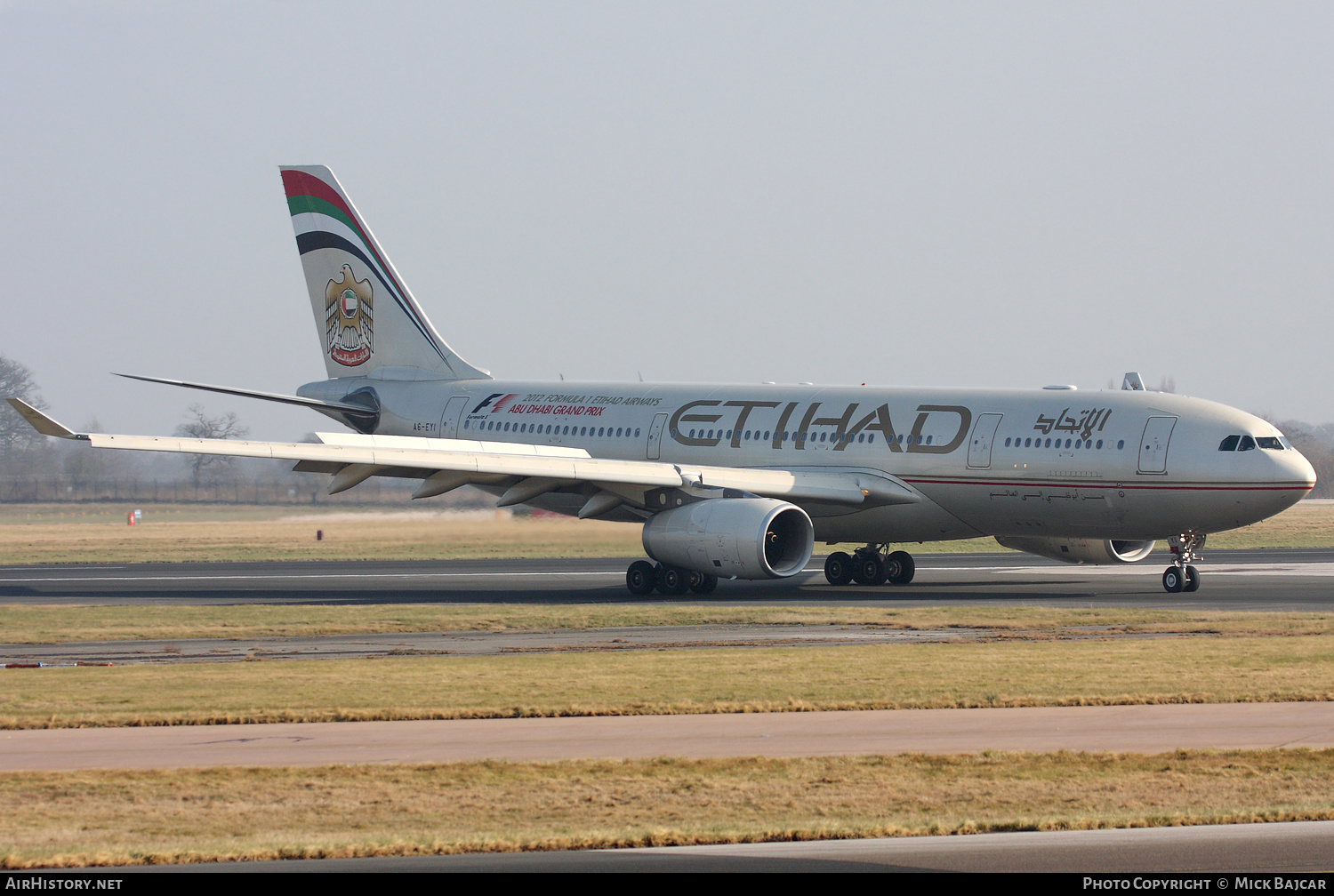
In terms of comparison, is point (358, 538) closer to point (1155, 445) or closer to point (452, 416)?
point (452, 416)

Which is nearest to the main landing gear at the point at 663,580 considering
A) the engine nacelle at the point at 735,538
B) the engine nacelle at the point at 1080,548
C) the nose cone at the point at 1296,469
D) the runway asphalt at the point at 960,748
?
the engine nacelle at the point at 735,538

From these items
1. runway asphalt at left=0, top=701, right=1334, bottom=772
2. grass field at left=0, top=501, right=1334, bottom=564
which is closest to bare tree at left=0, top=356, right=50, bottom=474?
grass field at left=0, top=501, right=1334, bottom=564

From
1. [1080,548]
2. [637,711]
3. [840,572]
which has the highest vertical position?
[1080,548]

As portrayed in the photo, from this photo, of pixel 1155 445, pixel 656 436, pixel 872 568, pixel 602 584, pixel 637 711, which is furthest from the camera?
pixel 656 436

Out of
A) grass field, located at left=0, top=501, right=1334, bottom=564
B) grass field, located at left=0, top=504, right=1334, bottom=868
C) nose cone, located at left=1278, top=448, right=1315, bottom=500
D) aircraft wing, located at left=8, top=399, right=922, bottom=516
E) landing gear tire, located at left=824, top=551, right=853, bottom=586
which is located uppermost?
nose cone, located at left=1278, top=448, right=1315, bottom=500

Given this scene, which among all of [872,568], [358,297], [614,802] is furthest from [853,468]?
[614,802]

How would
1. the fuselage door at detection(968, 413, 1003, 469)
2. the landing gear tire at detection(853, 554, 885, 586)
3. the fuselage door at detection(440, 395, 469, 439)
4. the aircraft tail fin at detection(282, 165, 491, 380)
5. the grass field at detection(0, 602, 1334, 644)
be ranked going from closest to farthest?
the grass field at detection(0, 602, 1334, 644) < the fuselage door at detection(968, 413, 1003, 469) < the landing gear tire at detection(853, 554, 885, 586) < the fuselage door at detection(440, 395, 469, 439) < the aircraft tail fin at detection(282, 165, 491, 380)

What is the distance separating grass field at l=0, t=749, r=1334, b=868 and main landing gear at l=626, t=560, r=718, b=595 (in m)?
18.9

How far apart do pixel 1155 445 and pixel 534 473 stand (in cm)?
1217

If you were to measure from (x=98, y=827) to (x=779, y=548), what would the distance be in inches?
846

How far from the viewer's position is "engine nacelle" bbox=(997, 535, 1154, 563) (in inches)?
1341

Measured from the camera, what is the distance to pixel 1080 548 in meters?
34.2

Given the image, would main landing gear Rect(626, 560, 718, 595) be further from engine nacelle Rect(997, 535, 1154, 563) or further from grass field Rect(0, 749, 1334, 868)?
grass field Rect(0, 749, 1334, 868)
